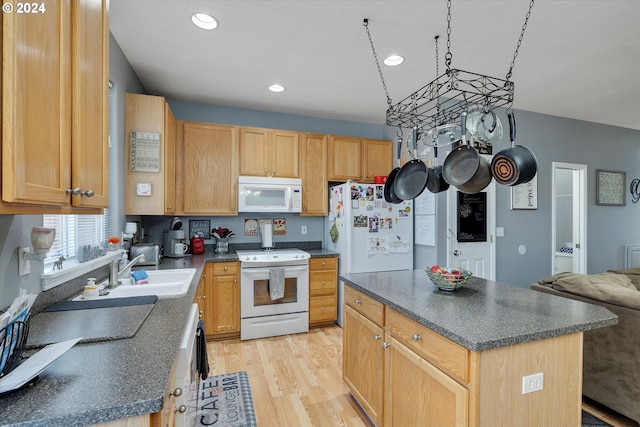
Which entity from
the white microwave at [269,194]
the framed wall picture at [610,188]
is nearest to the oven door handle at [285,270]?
the white microwave at [269,194]

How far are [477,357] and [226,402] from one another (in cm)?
180

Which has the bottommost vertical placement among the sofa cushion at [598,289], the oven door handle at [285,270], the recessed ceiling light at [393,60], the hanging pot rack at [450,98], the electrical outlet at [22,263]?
the oven door handle at [285,270]

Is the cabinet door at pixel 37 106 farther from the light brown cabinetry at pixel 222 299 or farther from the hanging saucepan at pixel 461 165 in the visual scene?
the light brown cabinetry at pixel 222 299

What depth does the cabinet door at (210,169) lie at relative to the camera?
10.9ft

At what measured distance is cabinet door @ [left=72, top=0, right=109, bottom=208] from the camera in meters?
1.02

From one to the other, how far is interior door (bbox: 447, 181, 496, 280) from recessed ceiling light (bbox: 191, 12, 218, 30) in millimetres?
2548

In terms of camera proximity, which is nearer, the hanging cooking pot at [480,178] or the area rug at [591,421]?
the hanging cooking pot at [480,178]

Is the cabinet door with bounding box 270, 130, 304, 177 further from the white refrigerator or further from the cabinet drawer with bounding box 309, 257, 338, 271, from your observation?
the cabinet drawer with bounding box 309, 257, 338, 271

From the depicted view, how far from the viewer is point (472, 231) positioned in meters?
3.38

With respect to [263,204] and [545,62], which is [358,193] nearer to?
[263,204]

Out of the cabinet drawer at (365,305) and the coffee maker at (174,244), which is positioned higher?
the coffee maker at (174,244)

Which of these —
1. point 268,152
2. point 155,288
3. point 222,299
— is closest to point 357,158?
point 268,152

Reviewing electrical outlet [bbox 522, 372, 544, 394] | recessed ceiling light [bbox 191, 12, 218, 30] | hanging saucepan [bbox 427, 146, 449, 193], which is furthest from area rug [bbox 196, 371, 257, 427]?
recessed ceiling light [bbox 191, 12, 218, 30]

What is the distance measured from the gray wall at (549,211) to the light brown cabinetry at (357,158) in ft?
1.11
